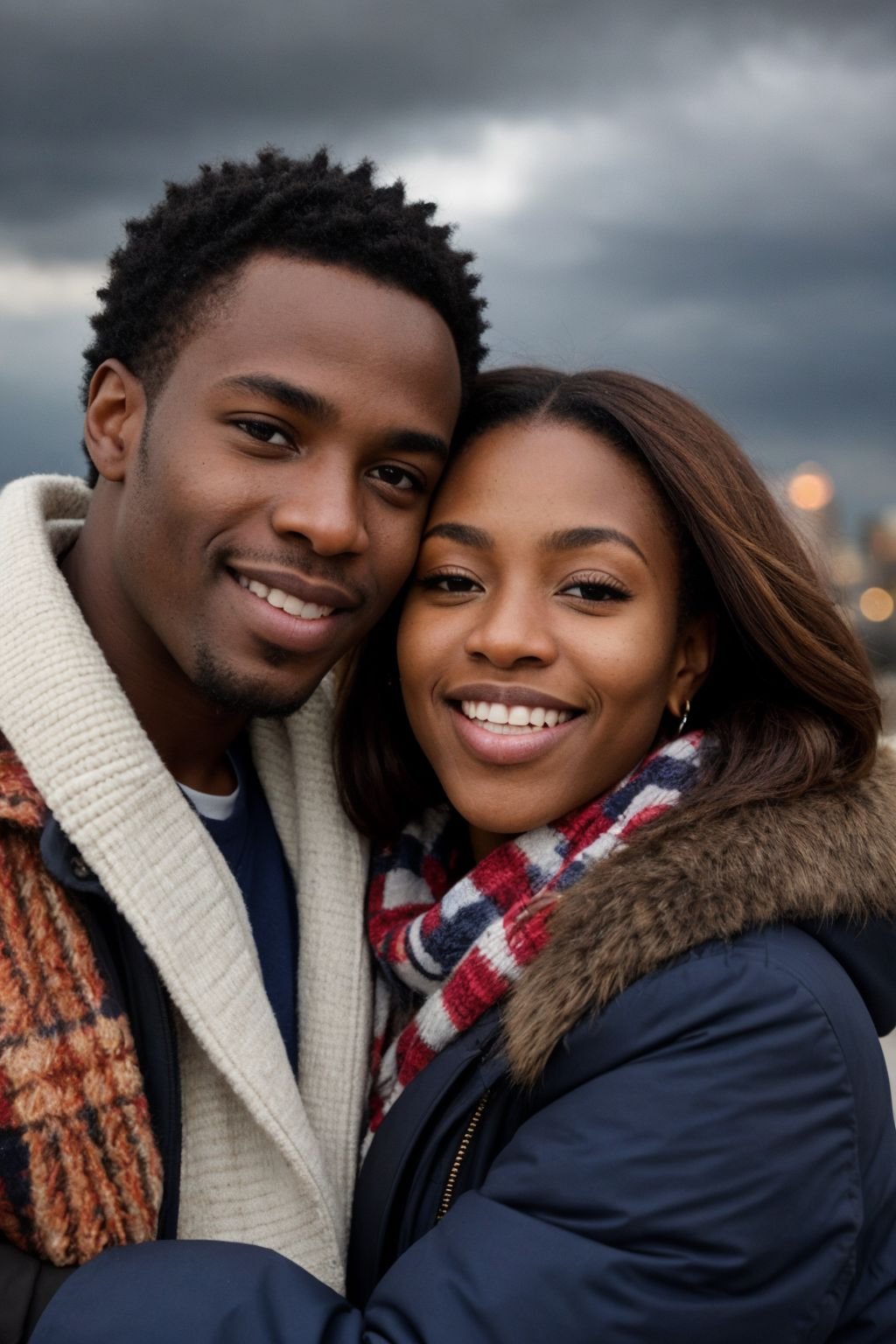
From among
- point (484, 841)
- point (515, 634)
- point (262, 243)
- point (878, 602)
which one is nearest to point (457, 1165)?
point (484, 841)

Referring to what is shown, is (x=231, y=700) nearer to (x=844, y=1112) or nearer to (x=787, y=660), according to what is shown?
→ (x=787, y=660)

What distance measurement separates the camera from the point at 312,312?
2250mm

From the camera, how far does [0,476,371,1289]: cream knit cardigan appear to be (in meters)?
2.01

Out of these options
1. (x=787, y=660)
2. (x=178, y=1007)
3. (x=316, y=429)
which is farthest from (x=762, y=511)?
(x=178, y=1007)

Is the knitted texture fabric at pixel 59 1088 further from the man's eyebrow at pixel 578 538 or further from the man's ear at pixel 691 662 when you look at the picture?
the man's ear at pixel 691 662

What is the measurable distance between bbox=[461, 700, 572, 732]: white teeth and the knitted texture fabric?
2.76ft

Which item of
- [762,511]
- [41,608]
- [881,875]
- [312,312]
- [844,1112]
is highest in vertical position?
[312,312]

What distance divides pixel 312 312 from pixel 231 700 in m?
0.75

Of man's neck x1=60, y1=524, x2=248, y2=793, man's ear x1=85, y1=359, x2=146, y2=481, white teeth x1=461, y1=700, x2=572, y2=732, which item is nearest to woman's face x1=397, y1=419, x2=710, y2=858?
white teeth x1=461, y1=700, x2=572, y2=732

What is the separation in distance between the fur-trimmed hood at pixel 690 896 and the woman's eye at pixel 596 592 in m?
0.45

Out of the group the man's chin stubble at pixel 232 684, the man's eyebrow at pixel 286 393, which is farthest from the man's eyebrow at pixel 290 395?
the man's chin stubble at pixel 232 684

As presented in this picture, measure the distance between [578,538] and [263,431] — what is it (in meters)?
0.62

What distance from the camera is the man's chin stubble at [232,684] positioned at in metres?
2.32

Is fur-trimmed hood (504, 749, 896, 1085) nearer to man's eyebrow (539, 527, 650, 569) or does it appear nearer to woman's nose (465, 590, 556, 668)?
woman's nose (465, 590, 556, 668)
